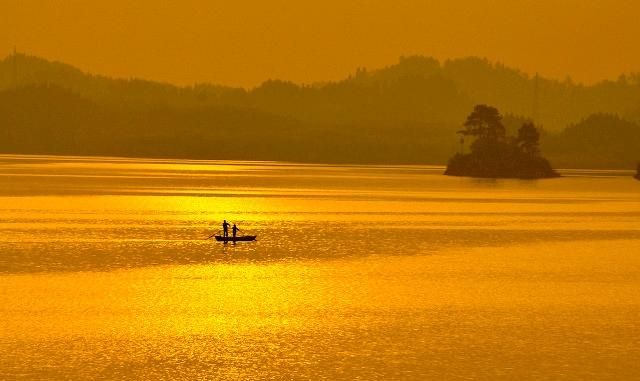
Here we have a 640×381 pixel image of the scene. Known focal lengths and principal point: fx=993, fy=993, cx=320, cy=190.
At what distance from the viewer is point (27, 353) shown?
41.5 metres

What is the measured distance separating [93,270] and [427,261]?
1016 inches

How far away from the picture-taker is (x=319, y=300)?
57.1 m

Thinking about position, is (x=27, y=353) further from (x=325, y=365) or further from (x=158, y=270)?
(x=158, y=270)

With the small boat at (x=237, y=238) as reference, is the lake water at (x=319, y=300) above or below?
below

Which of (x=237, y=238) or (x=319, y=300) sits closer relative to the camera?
(x=319, y=300)

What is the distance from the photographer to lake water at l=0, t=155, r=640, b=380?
Result: 4050 centimetres

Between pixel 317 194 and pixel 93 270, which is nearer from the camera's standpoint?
pixel 93 270

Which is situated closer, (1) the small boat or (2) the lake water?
(2) the lake water

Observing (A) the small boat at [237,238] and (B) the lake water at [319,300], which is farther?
(A) the small boat at [237,238]

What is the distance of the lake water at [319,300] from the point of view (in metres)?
40.5

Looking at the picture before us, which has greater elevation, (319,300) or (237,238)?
(237,238)

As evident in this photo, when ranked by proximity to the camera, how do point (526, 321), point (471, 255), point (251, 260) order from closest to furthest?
point (526, 321)
point (251, 260)
point (471, 255)

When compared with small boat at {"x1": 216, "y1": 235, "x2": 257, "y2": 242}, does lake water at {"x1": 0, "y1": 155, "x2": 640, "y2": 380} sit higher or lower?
lower

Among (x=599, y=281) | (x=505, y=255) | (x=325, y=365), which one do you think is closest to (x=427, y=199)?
(x=505, y=255)
